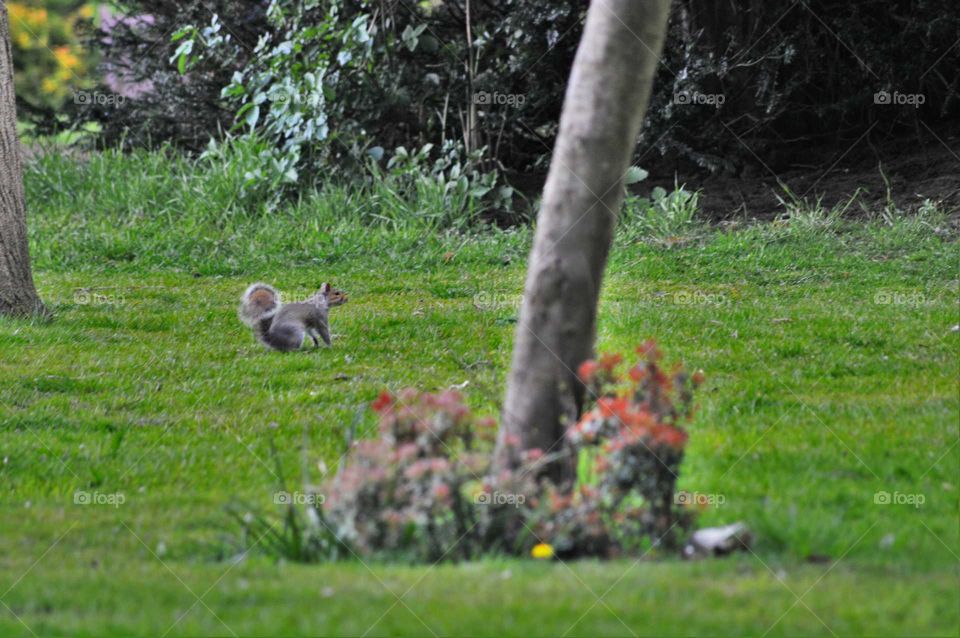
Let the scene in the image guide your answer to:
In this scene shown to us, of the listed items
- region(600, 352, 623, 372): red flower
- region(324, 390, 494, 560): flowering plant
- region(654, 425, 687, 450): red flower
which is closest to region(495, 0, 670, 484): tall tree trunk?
region(600, 352, 623, 372): red flower

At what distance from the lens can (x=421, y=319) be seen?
9.09 metres

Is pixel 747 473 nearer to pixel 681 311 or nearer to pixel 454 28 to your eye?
pixel 681 311

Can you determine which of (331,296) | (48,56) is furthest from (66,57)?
(331,296)

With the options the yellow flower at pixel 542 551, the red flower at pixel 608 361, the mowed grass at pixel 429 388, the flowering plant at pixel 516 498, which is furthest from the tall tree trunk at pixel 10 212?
the yellow flower at pixel 542 551

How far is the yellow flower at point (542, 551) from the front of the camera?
4.14 metres

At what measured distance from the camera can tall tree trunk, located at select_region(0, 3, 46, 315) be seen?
350 inches

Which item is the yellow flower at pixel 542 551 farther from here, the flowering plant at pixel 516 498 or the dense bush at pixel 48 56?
the dense bush at pixel 48 56

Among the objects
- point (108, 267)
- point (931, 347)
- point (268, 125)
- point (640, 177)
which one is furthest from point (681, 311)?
point (268, 125)

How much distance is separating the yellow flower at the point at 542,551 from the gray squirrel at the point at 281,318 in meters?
4.36

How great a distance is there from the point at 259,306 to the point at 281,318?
0.66 ft

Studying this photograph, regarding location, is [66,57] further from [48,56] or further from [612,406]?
[612,406]

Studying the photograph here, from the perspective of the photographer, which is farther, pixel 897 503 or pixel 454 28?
pixel 454 28

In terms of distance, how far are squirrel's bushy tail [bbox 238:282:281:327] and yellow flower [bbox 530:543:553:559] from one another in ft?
14.8

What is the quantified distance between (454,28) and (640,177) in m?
3.89
